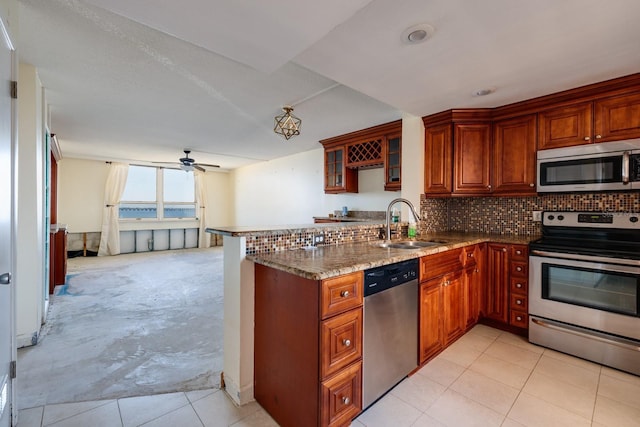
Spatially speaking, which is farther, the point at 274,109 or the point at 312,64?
the point at 274,109

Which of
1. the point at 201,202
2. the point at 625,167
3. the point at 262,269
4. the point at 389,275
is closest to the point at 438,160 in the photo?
the point at 625,167

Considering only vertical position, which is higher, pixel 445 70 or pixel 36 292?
pixel 445 70

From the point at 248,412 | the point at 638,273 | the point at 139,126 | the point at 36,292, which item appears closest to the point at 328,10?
the point at 248,412

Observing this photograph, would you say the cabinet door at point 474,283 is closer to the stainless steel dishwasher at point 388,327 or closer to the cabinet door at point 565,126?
the stainless steel dishwasher at point 388,327

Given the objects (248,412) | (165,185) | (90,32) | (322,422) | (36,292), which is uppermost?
(90,32)

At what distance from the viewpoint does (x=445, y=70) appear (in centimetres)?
208

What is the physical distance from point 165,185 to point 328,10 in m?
7.95

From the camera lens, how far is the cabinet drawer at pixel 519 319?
2.61 meters

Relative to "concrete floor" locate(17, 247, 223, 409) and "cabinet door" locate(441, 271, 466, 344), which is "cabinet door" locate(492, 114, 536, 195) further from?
"concrete floor" locate(17, 247, 223, 409)

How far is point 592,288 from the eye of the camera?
2.23 meters

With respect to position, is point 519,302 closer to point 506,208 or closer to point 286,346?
point 506,208

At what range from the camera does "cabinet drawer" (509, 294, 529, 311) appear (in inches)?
103

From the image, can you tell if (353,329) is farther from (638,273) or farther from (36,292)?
(36,292)

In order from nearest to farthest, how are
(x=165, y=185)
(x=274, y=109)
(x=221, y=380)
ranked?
1. (x=221, y=380)
2. (x=274, y=109)
3. (x=165, y=185)
